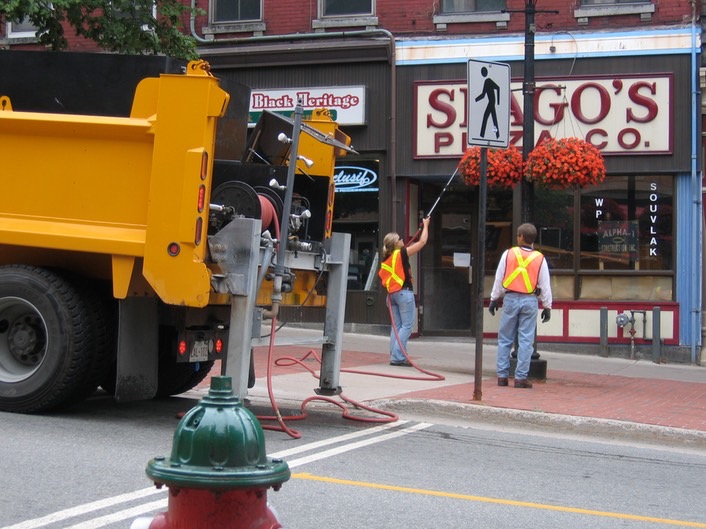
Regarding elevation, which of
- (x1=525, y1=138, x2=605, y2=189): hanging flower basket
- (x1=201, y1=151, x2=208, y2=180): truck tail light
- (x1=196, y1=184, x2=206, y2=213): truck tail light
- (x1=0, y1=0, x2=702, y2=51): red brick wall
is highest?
(x1=0, y1=0, x2=702, y2=51): red brick wall

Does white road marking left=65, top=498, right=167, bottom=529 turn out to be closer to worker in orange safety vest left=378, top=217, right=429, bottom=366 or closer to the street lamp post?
the street lamp post

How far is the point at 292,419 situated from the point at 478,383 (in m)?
1.98

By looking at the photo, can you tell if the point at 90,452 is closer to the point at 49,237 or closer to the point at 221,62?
the point at 49,237

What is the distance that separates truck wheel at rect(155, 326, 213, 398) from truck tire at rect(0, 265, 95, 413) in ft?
3.60

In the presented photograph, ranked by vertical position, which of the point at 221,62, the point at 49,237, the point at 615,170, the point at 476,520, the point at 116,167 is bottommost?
the point at 476,520

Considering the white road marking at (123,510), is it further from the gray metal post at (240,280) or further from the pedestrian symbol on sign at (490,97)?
the pedestrian symbol on sign at (490,97)

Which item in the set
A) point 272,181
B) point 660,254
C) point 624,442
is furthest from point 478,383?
point 660,254

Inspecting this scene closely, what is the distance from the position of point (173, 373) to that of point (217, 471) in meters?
6.38

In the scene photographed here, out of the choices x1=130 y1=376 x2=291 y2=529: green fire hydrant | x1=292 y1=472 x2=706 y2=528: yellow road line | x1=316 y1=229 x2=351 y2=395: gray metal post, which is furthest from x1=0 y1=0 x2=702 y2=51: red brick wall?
x1=130 y1=376 x2=291 y2=529: green fire hydrant

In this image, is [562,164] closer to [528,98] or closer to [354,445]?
[528,98]

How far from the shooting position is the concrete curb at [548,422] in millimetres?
8469

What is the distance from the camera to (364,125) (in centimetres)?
1619

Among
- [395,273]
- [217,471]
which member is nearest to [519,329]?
[395,273]

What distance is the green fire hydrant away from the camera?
9.75ft
